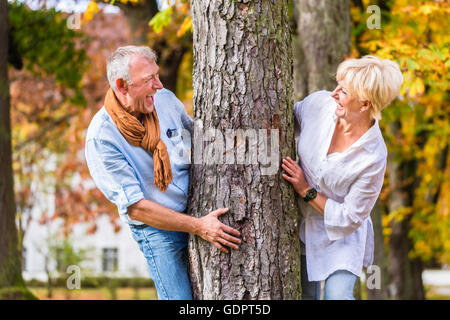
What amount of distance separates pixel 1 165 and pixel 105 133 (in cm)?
415

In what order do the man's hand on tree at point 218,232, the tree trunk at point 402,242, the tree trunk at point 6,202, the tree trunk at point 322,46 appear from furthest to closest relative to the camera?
the tree trunk at point 402,242 → the tree trunk at point 6,202 → the tree trunk at point 322,46 → the man's hand on tree at point 218,232

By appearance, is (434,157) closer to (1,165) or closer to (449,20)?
(449,20)

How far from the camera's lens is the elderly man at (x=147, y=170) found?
294cm

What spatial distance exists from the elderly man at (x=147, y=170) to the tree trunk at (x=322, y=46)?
10.7ft

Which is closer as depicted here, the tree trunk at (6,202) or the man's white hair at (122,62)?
the man's white hair at (122,62)

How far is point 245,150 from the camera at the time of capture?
2.95 metres

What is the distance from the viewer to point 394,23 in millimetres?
7590

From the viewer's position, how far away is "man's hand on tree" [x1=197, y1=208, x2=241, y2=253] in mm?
2908

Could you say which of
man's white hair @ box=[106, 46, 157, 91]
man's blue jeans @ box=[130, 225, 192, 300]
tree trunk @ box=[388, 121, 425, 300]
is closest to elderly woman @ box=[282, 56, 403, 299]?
man's blue jeans @ box=[130, 225, 192, 300]

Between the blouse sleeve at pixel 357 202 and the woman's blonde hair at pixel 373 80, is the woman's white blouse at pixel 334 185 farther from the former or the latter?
the woman's blonde hair at pixel 373 80

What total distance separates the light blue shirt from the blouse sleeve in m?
0.83

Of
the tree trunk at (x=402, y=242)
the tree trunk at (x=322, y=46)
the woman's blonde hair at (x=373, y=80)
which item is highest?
the tree trunk at (x=322, y=46)

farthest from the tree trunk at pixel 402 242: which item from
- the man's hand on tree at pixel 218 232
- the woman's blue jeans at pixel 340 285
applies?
the man's hand on tree at pixel 218 232
